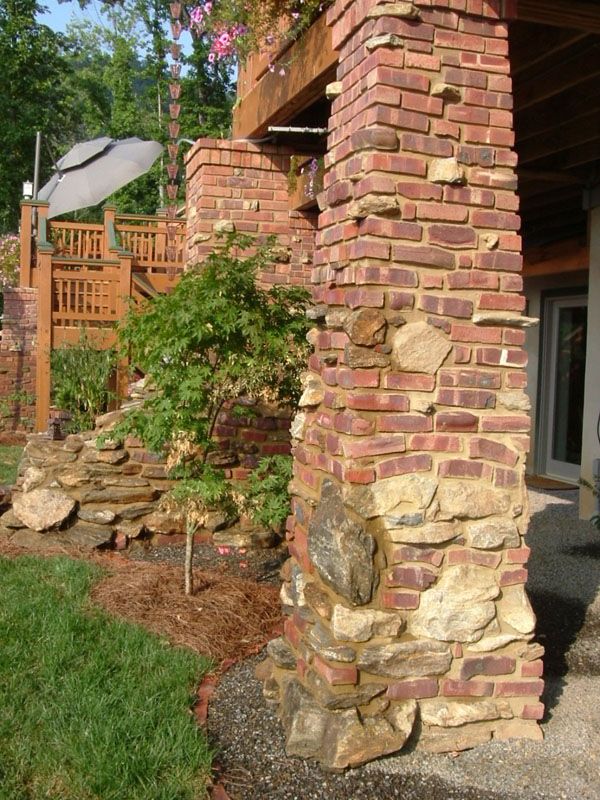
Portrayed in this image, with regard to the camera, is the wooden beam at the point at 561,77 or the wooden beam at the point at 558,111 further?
the wooden beam at the point at 558,111

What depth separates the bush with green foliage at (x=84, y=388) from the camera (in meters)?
7.36

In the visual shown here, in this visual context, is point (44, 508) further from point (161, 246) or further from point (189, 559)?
point (161, 246)

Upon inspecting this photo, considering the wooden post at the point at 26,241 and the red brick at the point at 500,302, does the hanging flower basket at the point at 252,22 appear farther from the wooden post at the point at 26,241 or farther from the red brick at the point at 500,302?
the wooden post at the point at 26,241

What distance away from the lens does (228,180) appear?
5715 millimetres

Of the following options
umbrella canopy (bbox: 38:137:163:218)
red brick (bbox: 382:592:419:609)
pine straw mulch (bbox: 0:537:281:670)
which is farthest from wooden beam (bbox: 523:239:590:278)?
umbrella canopy (bbox: 38:137:163:218)

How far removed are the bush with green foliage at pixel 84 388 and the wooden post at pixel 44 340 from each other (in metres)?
0.57

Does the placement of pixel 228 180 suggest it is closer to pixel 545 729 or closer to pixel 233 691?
pixel 233 691

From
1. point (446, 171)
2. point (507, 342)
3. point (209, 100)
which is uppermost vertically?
point (209, 100)

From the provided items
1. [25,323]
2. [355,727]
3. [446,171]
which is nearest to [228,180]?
[446,171]

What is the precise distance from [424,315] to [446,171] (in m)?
0.50

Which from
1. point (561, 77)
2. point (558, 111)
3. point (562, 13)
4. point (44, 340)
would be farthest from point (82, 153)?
point (562, 13)

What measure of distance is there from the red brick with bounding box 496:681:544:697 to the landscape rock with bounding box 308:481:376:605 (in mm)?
600

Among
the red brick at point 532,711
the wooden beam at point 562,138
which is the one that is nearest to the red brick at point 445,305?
the red brick at point 532,711

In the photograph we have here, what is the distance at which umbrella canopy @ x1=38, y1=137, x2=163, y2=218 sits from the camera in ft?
39.5
